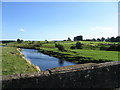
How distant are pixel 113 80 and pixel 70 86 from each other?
A: 1.71 meters

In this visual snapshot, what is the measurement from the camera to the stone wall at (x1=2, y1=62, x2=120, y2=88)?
333 centimetres

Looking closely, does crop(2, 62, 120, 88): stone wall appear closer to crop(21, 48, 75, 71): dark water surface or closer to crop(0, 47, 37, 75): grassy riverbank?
crop(0, 47, 37, 75): grassy riverbank

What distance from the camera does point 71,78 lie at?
3.82m

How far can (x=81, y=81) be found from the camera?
3947 millimetres

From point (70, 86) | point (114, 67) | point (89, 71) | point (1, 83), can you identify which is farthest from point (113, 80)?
point (1, 83)

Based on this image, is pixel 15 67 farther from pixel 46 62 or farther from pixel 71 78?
pixel 71 78

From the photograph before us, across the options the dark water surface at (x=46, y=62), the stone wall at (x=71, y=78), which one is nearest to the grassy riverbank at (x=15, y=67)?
the dark water surface at (x=46, y=62)

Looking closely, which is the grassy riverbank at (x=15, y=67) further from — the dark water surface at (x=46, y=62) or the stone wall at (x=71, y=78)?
the stone wall at (x=71, y=78)

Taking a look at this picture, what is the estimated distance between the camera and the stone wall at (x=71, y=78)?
10.9 ft

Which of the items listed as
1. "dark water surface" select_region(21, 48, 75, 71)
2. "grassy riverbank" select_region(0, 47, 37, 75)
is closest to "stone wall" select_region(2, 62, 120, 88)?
"grassy riverbank" select_region(0, 47, 37, 75)

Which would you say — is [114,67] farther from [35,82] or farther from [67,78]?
[35,82]

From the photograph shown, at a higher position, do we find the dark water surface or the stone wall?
the stone wall

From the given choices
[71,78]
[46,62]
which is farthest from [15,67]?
[71,78]

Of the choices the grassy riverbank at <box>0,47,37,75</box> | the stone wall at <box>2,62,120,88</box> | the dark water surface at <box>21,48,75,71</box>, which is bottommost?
the dark water surface at <box>21,48,75,71</box>
